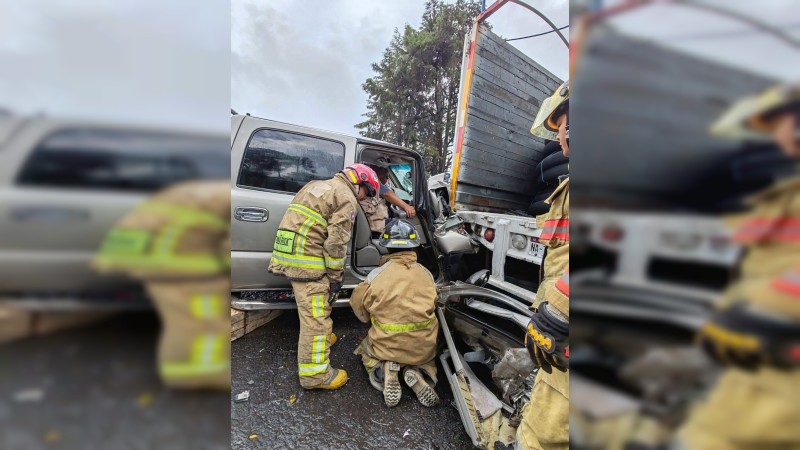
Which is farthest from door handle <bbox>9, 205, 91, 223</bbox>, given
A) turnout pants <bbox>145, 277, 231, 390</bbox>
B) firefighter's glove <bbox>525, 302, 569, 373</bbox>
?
firefighter's glove <bbox>525, 302, 569, 373</bbox>

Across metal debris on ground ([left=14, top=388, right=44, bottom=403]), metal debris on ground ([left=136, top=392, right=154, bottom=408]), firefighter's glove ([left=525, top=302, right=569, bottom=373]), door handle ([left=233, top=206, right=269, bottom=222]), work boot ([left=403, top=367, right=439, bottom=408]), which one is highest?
door handle ([left=233, top=206, right=269, bottom=222])

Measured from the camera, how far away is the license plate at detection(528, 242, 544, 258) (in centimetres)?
212

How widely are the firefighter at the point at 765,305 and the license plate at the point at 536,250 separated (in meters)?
1.87

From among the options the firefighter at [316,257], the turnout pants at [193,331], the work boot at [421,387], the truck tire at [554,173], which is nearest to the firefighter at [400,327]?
the work boot at [421,387]

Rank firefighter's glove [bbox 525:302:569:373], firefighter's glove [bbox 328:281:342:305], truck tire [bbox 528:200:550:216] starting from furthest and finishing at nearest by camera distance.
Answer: truck tire [bbox 528:200:550:216] → firefighter's glove [bbox 328:281:342:305] → firefighter's glove [bbox 525:302:569:373]

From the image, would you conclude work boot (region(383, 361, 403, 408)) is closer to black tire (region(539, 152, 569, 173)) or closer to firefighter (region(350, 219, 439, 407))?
firefighter (region(350, 219, 439, 407))

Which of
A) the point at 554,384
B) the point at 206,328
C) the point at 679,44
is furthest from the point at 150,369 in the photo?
the point at 554,384

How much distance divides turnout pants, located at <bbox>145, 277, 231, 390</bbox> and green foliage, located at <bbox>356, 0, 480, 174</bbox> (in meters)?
3.27

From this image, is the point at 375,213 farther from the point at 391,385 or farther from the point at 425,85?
the point at 425,85

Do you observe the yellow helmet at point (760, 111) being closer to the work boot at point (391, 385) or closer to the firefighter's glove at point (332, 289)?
the work boot at point (391, 385)

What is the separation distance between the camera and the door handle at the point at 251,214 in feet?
8.30

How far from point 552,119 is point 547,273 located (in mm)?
615

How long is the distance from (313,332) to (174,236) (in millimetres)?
2089

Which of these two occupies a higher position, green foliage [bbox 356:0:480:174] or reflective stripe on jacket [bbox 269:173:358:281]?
green foliage [bbox 356:0:480:174]
